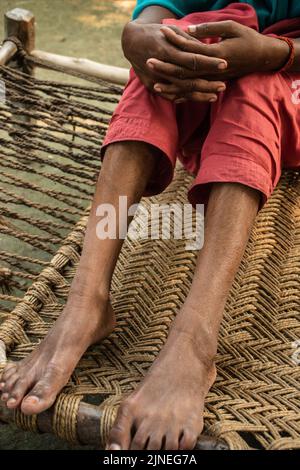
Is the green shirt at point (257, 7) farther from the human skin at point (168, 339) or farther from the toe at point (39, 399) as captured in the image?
the toe at point (39, 399)

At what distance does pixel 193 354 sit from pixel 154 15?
0.71 m

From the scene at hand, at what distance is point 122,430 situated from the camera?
951mm

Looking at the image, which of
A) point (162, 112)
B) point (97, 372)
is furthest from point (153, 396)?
point (162, 112)

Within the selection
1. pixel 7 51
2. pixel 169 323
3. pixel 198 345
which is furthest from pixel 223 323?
pixel 7 51

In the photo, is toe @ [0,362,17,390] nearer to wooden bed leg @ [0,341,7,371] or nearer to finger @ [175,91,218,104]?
wooden bed leg @ [0,341,7,371]

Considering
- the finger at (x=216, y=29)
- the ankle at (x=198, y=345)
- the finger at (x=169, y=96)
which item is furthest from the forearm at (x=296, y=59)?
the ankle at (x=198, y=345)

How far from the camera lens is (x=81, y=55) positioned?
3.12 meters

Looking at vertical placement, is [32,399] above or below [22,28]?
below

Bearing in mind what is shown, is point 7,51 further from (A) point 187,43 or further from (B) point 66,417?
(B) point 66,417

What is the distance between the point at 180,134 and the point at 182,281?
0.30 metres

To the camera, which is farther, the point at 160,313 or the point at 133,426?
the point at 160,313

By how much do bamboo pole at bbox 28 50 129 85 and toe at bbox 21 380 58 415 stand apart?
4.15 ft

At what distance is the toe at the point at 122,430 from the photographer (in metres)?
0.94
